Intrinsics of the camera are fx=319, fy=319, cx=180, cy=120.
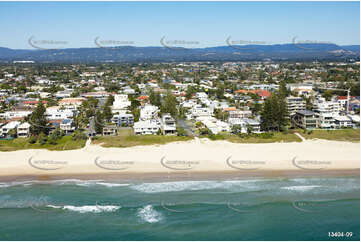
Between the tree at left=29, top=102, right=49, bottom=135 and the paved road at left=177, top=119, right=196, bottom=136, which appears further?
the paved road at left=177, top=119, right=196, bottom=136

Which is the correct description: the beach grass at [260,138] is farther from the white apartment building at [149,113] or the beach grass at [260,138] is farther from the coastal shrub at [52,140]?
the coastal shrub at [52,140]

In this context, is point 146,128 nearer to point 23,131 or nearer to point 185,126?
point 185,126

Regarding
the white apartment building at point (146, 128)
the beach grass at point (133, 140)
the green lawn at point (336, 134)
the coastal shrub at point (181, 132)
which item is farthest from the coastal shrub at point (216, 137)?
the green lawn at point (336, 134)

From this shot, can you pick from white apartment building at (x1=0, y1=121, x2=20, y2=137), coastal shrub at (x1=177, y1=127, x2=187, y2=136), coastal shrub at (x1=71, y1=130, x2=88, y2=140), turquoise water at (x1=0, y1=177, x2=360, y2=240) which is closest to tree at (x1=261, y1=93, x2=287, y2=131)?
coastal shrub at (x1=177, y1=127, x2=187, y2=136)

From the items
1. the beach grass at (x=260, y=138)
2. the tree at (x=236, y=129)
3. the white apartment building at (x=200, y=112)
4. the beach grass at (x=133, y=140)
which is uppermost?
the white apartment building at (x=200, y=112)

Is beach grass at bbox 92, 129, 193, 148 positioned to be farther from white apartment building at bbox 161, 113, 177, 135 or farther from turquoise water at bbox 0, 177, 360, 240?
turquoise water at bbox 0, 177, 360, 240

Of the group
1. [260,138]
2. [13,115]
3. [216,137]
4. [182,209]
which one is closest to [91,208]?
[182,209]

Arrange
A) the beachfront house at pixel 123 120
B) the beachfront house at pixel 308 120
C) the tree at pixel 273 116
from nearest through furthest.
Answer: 1. the tree at pixel 273 116
2. the beachfront house at pixel 308 120
3. the beachfront house at pixel 123 120
